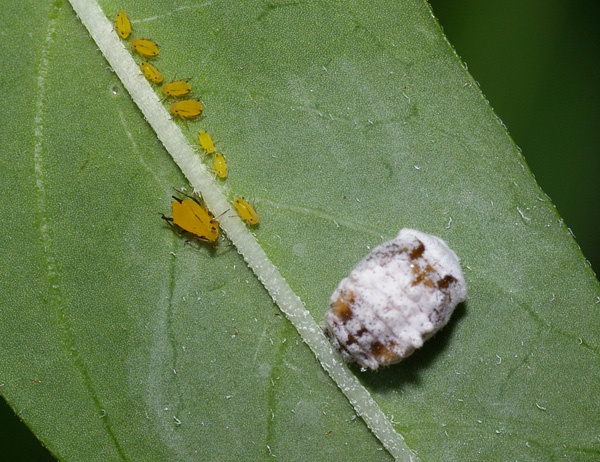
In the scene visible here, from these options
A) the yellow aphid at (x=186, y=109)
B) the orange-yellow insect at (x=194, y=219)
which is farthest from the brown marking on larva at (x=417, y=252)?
the yellow aphid at (x=186, y=109)

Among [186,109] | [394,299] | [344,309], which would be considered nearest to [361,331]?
[344,309]

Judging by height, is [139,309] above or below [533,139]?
above

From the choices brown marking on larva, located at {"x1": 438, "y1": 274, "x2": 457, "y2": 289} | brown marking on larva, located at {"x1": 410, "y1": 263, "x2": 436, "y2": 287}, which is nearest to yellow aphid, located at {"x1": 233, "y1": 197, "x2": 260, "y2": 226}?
brown marking on larva, located at {"x1": 410, "y1": 263, "x2": 436, "y2": 287}

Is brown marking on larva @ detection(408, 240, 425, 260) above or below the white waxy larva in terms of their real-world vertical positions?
above

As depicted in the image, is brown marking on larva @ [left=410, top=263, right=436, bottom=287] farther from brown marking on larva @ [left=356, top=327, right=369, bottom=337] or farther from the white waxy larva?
brown marking on larva @ [left=356, top=327, right=369, bottom=337]

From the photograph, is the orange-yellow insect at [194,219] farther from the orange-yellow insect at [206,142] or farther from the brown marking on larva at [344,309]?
the brown marking on larva at [344,309]

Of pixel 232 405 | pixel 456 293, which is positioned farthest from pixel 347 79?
pixel 232 405

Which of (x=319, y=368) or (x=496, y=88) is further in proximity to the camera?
(x=496, y=88)

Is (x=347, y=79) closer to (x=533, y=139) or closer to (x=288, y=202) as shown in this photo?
(x=288, y=202)
